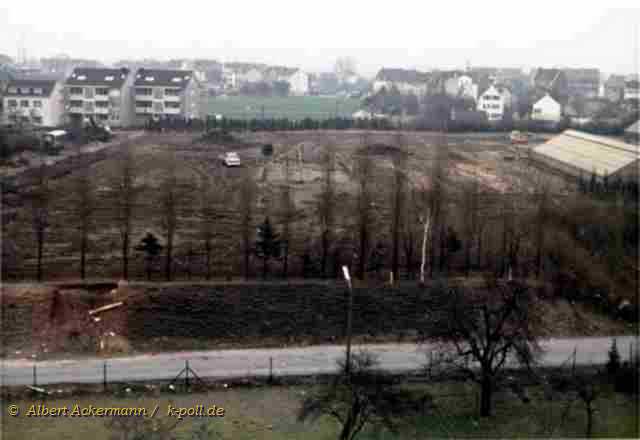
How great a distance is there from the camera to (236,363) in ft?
23.7

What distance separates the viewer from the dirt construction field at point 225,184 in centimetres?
995

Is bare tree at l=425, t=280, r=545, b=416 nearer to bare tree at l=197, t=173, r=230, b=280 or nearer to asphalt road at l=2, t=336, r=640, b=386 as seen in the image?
asphalt road at l=2, t=336, r=640, b=386

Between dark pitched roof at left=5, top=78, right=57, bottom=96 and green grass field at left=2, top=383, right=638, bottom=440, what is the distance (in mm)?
19586

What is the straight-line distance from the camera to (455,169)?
17125 millimetres

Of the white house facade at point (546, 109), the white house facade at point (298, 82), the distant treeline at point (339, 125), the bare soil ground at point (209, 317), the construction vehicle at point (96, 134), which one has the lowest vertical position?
the bare soil ground at point (209, 317)

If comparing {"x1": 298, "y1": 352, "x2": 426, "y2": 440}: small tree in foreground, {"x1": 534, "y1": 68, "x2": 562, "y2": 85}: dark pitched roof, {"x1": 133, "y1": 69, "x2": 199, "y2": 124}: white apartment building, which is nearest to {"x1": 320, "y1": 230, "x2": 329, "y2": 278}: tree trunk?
{"x1": 298, "y1": 352, "x2": 426, "y2": 440}: small tree in foreground

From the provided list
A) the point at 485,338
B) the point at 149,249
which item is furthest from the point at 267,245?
the point at 485,338

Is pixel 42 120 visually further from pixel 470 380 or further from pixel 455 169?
pixel 470 380

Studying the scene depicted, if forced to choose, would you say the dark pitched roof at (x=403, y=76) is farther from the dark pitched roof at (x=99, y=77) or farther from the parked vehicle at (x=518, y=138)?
the dark pitched roof at (x=99, y=77)

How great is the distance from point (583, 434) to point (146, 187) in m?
10.3

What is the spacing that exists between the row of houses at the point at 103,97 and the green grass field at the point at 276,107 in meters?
4.13

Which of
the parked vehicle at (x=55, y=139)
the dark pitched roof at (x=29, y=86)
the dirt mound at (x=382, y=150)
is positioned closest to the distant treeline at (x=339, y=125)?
the parked vehicle at (x=55, y=139)

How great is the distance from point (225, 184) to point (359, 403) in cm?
1013

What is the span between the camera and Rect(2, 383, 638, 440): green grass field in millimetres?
5719
